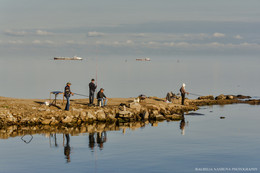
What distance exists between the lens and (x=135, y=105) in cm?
4825

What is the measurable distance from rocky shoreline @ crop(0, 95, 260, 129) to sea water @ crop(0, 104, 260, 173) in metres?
3.28

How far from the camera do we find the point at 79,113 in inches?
1735

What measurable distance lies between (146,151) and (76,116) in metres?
11.6

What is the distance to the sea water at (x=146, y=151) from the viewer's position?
29453 mm

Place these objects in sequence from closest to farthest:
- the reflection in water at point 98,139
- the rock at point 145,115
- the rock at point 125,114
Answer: the reflection in water at point 98,139, the rock at point 125,114, the rock at point 145,115

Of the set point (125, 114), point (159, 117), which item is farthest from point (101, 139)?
point (159, 117)

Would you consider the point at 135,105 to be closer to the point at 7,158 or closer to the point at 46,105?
the point at 46,105

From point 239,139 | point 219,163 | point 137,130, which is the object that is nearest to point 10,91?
point 137,130

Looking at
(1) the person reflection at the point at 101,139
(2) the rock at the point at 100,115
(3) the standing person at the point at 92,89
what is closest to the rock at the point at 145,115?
(2) the rock at the point at 100,115

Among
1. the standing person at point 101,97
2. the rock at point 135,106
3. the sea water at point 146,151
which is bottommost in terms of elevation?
the sea water at point 146,151

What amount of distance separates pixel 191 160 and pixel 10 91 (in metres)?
66.8

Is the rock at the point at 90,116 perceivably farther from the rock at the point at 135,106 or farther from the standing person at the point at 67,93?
the rock at the point at 135,106

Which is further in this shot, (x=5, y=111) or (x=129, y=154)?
(x=5, y=111)

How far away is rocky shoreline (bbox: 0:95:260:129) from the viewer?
41969 mm
